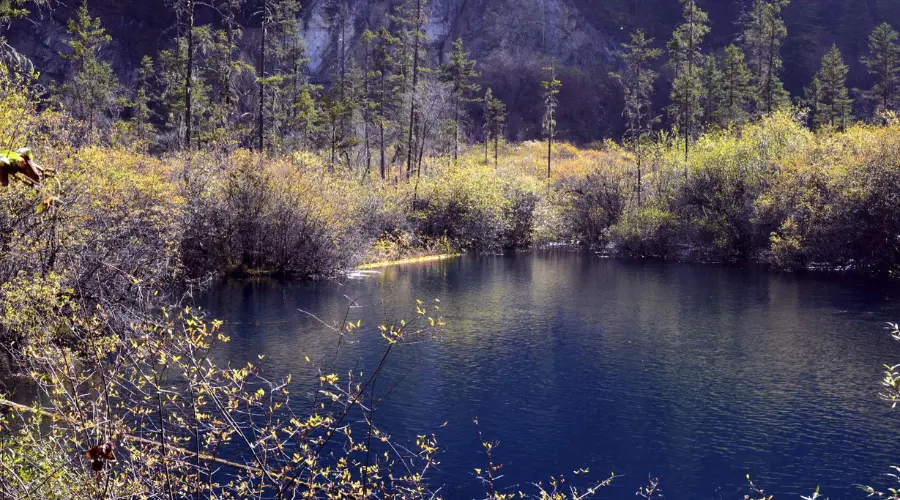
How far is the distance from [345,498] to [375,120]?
178 feet

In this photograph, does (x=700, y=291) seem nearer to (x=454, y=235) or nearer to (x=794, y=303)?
(x=794, y=303)

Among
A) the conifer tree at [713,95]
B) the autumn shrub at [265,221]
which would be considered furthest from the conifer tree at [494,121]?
the autumn shrub at [265,221]

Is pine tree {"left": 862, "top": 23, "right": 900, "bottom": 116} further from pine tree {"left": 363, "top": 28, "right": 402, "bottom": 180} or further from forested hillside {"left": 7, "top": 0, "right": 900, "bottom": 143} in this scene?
pine tree {"left": 363, "top": 28, "right": 402, "bottom": 180}

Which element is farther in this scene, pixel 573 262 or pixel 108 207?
pixel 573 262

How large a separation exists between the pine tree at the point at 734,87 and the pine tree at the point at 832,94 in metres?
7.70

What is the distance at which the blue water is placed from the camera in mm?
15461

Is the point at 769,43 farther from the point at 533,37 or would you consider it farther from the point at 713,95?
the point at 533,37

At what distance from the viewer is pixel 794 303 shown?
32.3 m

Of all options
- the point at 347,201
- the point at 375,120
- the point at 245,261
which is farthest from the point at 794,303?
the point at 375,120

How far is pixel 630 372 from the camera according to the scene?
22.0 m

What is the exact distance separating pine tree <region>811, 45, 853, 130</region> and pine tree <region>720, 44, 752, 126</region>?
7.70 m

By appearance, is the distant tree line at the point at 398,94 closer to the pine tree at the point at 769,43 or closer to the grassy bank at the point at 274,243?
the pine tree at the point at 769,43

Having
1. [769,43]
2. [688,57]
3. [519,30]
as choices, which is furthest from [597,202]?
[519,30]

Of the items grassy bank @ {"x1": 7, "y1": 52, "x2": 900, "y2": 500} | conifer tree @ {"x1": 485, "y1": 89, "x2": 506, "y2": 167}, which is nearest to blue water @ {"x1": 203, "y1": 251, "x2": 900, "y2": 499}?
grassy bank @ {"x1": 7, "y1": 52, "x2": 900, "y2": 500}
